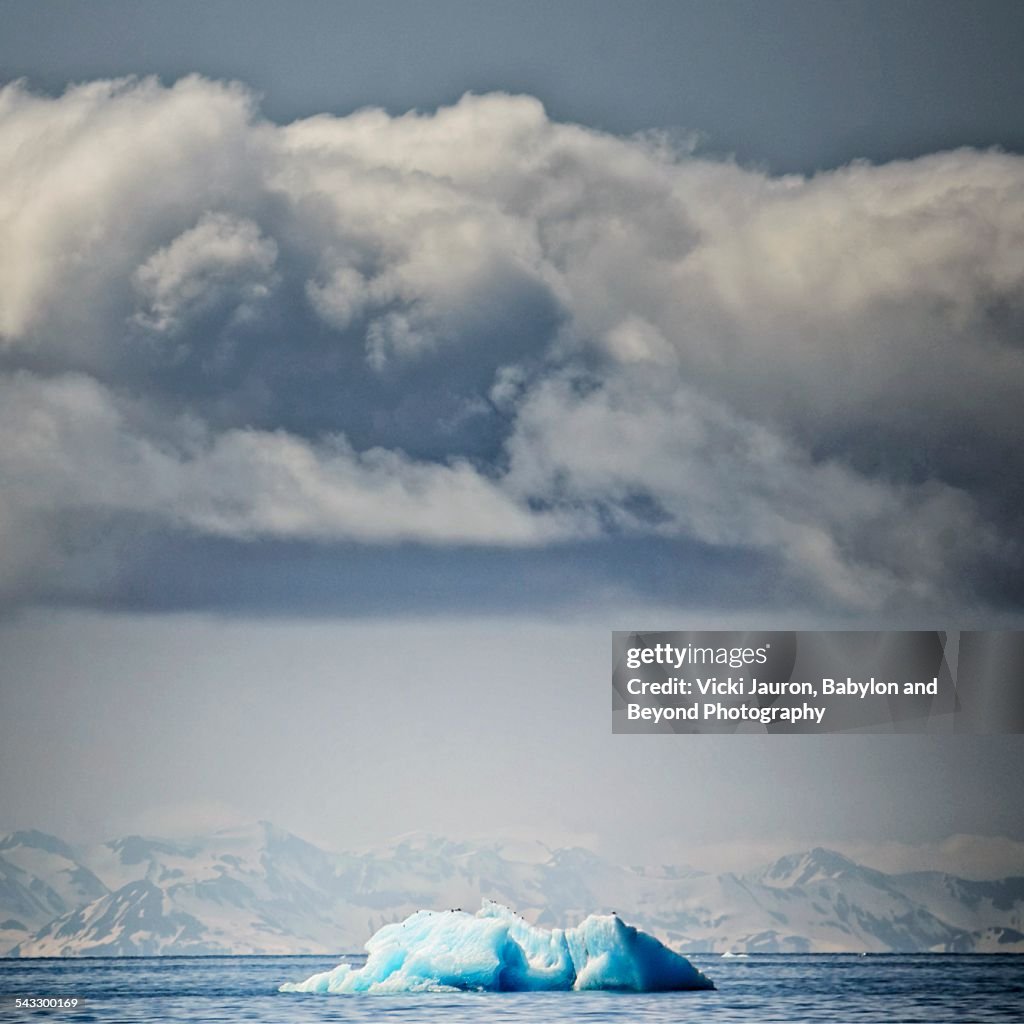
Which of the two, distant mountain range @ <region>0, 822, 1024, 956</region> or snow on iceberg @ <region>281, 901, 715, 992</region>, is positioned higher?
distant mountain range @ <region>0, 822, 1024, 956</region>

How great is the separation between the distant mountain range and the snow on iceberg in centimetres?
10

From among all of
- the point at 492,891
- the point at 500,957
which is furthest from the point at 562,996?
the point at 492,891

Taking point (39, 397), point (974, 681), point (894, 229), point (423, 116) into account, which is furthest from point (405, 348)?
point (974, 681)

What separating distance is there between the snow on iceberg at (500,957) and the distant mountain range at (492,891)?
0.32 feet

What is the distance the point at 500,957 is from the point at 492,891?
1.16ft

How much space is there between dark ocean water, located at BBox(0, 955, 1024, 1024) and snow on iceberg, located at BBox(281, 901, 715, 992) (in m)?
0.08

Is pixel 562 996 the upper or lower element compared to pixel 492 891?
lower

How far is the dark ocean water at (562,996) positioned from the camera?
9664mm

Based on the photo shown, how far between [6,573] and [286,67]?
119 inches

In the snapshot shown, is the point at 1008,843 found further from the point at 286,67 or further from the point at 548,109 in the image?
the point at 286,67

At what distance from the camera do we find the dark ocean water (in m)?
9.66

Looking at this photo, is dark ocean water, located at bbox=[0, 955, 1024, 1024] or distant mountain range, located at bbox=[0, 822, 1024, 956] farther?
distant mountain range, located at bbox=[0, 822, 1024, 956]

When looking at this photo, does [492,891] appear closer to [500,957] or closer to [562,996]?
[500,957]

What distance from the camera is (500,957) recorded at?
10.0 meters
